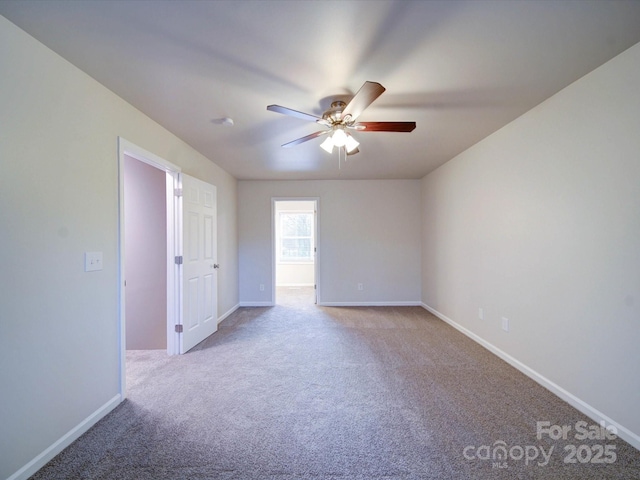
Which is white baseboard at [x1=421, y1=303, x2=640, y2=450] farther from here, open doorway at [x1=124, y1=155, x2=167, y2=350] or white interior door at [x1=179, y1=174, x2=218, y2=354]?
open doorway at [x1=124, y1=155, x2=167, y2=350]

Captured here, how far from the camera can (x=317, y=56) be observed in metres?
1.69

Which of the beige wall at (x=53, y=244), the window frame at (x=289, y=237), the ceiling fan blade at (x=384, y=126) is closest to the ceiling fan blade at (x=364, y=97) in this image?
the ceiling fan blade at (x=384, y=126)

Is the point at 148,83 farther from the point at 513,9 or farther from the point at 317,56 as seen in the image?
the point at 513,9

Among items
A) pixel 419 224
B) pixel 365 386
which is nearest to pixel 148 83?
pixel 365 386

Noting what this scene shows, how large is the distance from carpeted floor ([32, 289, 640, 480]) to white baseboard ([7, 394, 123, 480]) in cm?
4

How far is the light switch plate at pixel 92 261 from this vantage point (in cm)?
186

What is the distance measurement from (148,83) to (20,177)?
1007 mm

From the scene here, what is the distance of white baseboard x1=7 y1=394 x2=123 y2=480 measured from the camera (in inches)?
57.2

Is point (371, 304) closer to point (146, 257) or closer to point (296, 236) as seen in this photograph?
point (296, 236)

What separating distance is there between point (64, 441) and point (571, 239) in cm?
369

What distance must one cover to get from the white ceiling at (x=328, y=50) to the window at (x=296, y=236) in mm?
5240

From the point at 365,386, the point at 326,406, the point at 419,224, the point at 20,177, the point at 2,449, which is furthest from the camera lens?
the point at 419,224

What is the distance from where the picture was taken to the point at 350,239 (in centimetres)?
520

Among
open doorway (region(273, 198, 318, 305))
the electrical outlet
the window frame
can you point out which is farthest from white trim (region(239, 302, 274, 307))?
the electrical outlet
